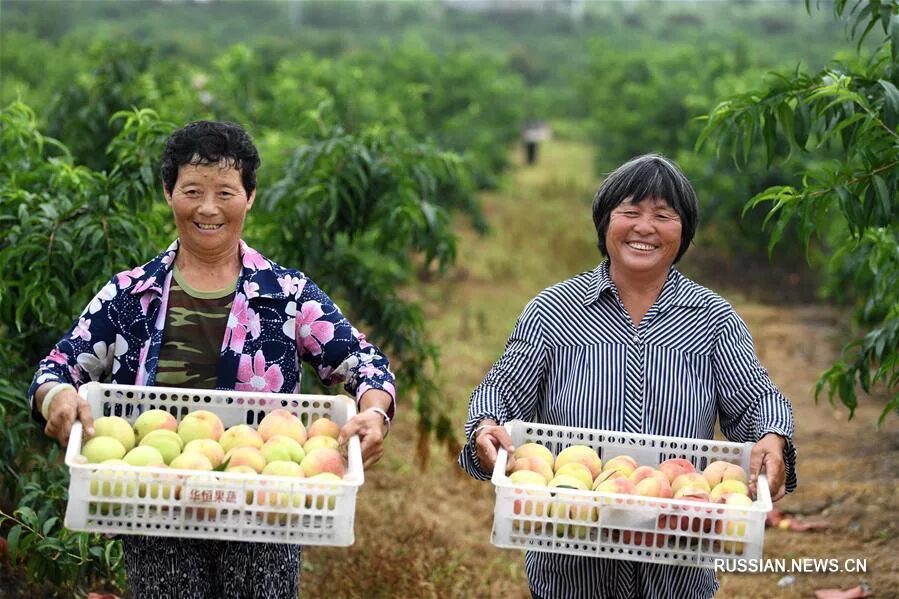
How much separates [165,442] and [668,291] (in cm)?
119

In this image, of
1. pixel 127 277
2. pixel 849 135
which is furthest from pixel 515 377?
pixel 849 135

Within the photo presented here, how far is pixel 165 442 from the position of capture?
8.58 ft

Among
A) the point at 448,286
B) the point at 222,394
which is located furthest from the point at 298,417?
the point at 448,286

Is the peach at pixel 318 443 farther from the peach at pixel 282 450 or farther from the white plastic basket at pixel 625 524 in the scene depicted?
the white plastic basket at pixel 625 524

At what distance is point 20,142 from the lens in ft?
14.7

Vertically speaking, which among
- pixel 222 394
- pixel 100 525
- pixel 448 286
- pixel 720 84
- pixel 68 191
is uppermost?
pixel 720 84

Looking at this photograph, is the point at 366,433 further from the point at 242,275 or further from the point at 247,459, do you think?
the point at 242,275

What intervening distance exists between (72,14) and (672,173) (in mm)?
36791

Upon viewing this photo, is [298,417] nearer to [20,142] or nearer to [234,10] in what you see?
[20,142]

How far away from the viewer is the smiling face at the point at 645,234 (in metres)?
2.86

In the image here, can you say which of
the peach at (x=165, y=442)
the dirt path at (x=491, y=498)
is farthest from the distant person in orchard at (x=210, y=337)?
the dirt path at (x=491, y=498)

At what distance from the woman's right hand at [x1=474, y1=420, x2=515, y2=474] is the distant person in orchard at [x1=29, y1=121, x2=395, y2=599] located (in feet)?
0.72

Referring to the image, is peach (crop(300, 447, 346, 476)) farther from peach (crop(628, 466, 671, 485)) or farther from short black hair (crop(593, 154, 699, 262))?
short black hair (crop(593, 154, 699, 262))

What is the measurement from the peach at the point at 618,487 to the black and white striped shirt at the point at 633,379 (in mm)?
340
